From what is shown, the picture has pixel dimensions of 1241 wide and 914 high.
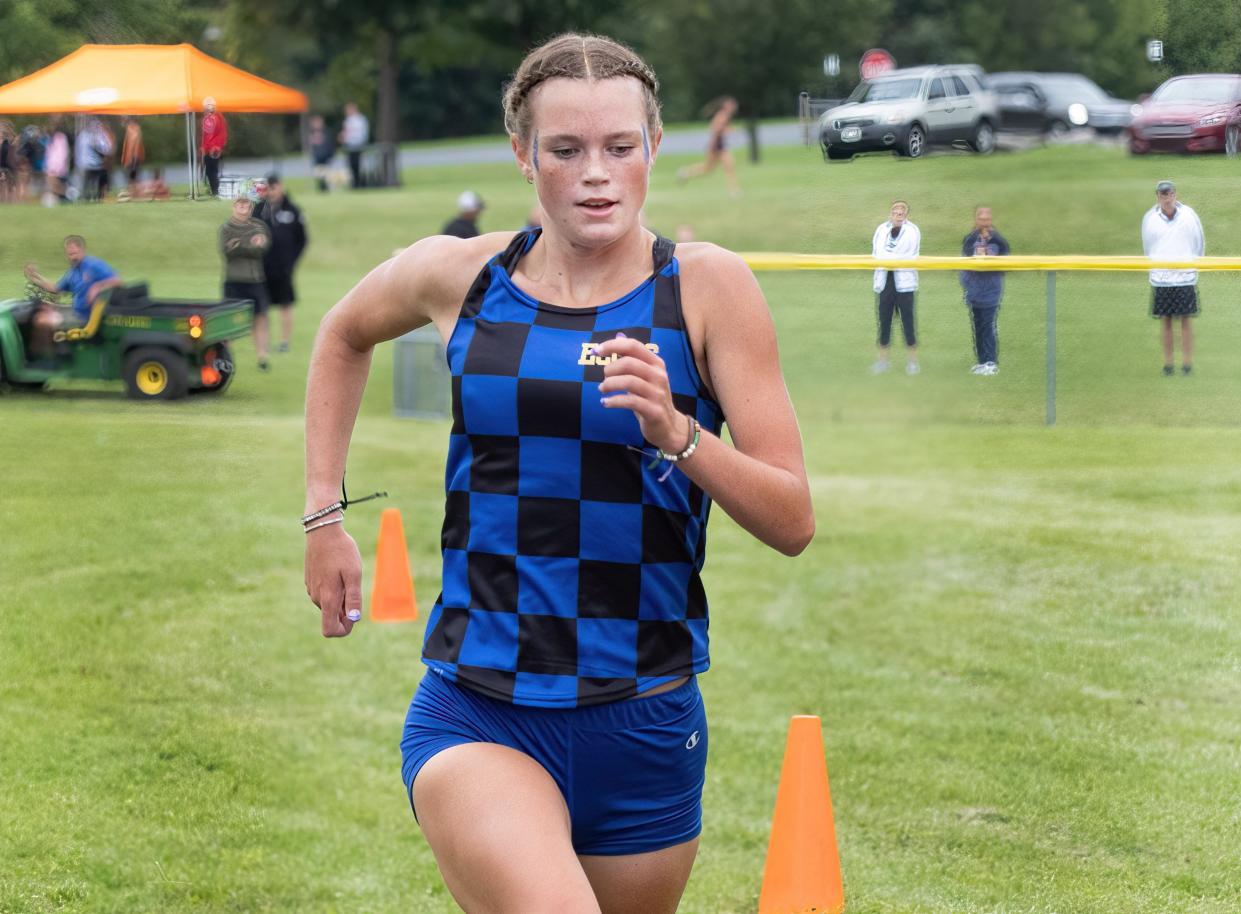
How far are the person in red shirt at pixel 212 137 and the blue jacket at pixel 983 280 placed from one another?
78.2 inches

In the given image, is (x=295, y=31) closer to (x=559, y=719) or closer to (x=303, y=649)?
(x=303, y=649)

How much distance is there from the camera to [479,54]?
17.7 metres

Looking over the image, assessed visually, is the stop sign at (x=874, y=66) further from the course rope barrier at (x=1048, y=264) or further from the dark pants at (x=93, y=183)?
the dark pants at (x=93, y=183)

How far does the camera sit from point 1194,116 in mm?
3979

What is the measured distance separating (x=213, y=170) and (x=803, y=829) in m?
2.34

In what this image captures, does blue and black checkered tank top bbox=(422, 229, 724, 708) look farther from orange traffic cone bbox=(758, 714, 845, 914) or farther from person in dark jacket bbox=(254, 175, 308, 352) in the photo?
person in dark jacket bbox=(254, 175, 308, 352)

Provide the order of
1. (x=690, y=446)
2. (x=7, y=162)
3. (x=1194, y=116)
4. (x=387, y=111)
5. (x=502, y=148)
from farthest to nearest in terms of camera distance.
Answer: (x=502, y=148) < (x=387, y=111) < (x=7, y=162) < (x=1194, y=116) < (x=690, y=446)

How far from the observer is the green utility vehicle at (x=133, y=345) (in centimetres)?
447

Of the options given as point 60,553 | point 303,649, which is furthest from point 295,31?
point 303,649

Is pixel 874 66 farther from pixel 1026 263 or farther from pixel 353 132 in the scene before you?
pixel 353 132

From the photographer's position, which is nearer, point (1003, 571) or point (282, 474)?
point (1003, 571)

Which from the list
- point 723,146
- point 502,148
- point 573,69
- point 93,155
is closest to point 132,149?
point 93,155

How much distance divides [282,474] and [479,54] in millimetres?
9178

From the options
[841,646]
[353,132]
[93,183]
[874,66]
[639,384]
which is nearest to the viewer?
[639,384]
